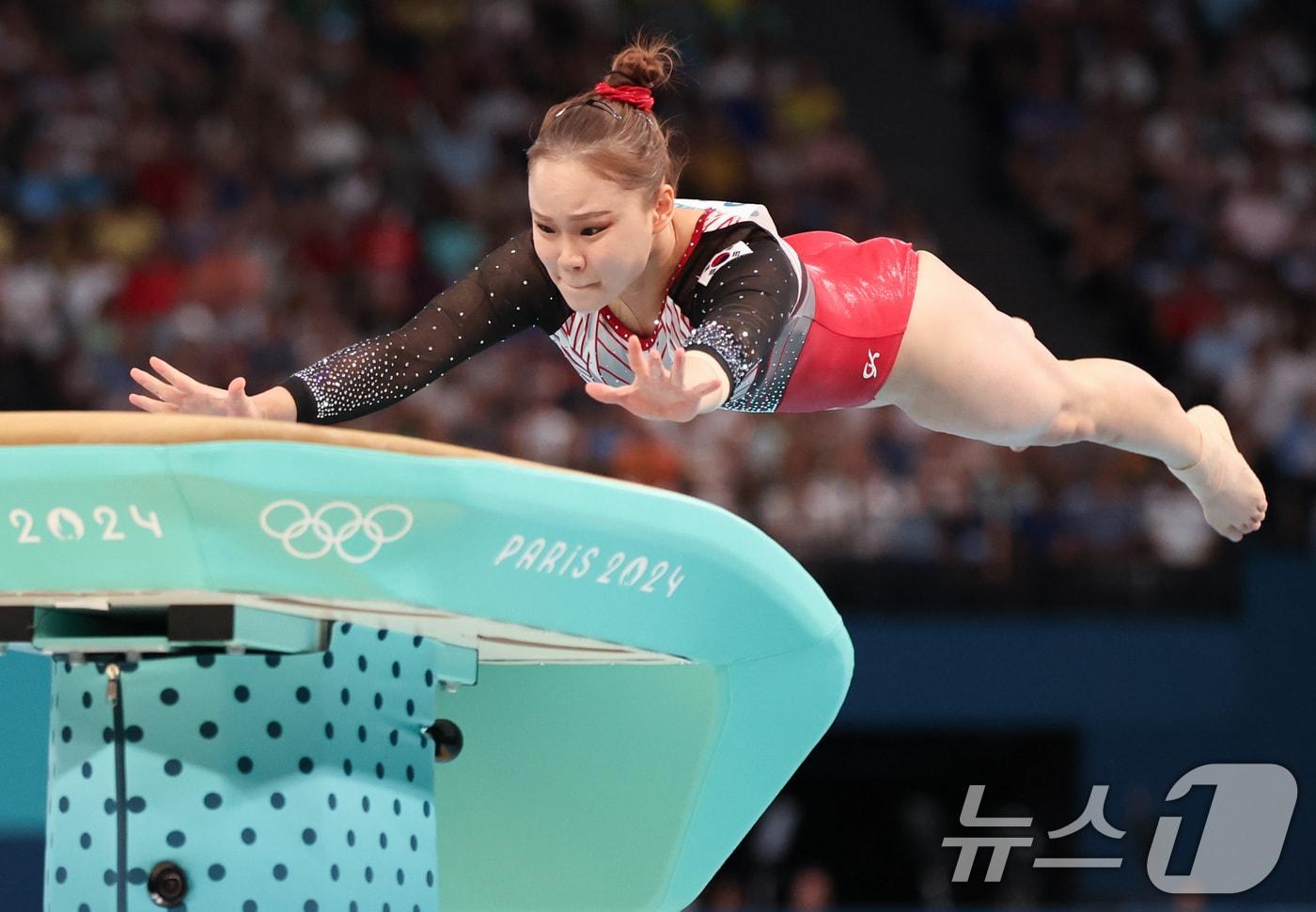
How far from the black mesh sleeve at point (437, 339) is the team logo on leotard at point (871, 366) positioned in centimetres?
55

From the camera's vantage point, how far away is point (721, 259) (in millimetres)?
2828

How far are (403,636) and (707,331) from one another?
2.04 ft

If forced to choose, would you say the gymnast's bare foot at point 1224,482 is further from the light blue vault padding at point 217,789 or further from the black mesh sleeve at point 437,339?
the light blue vault padding at point 217,789

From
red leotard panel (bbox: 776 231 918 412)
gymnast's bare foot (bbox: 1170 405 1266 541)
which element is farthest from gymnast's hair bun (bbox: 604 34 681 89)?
gymnast's bare foot (bbox: 1170 405 1266 541)

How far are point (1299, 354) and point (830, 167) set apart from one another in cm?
241

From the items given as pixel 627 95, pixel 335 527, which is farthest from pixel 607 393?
pixel 627 95

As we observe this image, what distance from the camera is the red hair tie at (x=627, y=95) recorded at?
2.73 metres

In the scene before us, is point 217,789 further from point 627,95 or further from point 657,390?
point 627,95

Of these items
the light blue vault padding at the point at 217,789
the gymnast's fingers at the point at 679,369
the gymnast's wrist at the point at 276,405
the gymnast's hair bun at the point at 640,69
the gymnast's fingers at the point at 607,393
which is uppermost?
the gymnast's hair bun at the point at 640,69

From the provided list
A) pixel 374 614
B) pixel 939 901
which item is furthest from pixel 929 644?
pixel 374 614

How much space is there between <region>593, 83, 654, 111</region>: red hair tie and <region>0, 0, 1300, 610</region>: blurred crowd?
417cm

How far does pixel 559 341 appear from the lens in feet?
10.1

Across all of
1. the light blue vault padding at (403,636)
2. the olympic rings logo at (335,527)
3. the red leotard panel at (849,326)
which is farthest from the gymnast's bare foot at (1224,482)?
the olympic rings logo at (335,527)

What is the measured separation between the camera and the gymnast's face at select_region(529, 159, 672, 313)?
2.57 metres
